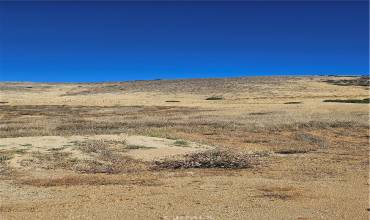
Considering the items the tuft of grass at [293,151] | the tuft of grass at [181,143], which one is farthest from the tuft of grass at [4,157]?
the tuft of grass at [293,151]

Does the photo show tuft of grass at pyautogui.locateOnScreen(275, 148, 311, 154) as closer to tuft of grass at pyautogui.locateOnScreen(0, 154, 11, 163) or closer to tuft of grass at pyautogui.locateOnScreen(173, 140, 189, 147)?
tuft of grass at pyautogui.locateOnScreen(173, 140, 189, 147)

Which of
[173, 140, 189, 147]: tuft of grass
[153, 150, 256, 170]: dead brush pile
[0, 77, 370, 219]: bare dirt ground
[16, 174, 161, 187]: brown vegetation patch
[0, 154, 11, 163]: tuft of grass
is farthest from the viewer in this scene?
[173, 140, 189, 147]: tuft of grass

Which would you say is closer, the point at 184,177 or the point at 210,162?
the point at 184,177

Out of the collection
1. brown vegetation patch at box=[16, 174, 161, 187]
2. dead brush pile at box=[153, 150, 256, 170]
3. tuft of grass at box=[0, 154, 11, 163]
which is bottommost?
brown vegetation patch at box=[16, 174, 161, 187]

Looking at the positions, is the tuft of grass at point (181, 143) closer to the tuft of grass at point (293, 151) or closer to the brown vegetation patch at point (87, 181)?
the tuft of grass at point (293, 151)

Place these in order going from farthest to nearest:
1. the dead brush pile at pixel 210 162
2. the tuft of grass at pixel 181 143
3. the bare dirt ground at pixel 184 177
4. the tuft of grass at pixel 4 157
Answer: the tuft of grass at pixel 181 143, the tuft of grass at pixel 4 157, the dead brush pile at pixel 210 162, the bare dirt ground at pixel 184 177

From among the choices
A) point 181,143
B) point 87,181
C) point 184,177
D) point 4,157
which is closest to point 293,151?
point 181,143

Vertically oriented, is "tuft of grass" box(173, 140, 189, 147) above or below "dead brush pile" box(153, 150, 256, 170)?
above

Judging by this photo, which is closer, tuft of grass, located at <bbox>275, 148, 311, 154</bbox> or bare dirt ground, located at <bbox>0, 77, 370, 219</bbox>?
bare dirt ground, located at <bbox>0, 77, 370, 219</bbox>

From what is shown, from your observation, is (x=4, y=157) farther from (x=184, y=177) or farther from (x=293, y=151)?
(x=293, y=151)

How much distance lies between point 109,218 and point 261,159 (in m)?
9.53

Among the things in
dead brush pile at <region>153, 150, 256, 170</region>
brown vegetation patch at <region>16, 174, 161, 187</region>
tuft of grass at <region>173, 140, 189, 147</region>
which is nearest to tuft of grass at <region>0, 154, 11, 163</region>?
brown vegetation patch at <region>16, 174, 161, 187</region>

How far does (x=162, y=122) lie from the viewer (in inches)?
1420

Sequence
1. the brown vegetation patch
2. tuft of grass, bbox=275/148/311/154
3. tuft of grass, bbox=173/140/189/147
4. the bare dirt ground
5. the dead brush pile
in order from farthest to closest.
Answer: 1. tuft of grass, bbox=173/140/189/147
2. tuft of grass, bbox=275/148/311/154
3. the dead brush pile
4. the brown vegetation patch
5. the bare dirt ground
